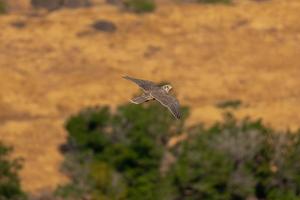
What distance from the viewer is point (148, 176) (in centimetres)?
4641

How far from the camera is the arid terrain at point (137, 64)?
67438mm

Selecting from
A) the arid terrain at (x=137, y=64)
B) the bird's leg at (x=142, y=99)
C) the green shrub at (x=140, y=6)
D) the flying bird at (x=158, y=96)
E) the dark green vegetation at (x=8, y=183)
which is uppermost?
the flying bird at (x=158, y=96)

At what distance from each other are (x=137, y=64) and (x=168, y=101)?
66.8m

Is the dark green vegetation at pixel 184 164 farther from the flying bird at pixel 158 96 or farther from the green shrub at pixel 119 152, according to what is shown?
the flying bird at pixel 158 96

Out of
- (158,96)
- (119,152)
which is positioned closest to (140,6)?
(119,152)

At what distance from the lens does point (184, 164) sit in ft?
154

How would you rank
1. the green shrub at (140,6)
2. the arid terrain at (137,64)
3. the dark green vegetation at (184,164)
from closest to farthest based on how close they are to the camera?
the dark green vegetation at (184,164) → the arid terrain at (137,64) → the green shrub at (140,6)

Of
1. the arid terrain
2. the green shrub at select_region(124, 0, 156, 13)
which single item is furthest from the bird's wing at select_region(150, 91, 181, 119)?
the green shrub at select_region(124, 0, 156, 13)

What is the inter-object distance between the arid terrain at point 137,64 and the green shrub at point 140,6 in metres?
1.12

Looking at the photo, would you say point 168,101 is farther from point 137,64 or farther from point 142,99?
point 137,64

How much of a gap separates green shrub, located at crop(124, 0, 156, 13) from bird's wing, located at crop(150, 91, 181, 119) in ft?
259

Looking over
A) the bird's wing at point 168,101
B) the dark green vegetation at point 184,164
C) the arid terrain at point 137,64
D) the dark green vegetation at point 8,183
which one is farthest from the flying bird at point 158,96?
the arid terrain at point 137,64

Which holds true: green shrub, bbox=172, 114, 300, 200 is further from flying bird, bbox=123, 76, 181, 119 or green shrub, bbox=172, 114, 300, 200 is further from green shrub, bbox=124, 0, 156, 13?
green shrub, bbox=124, 0, 156, 13

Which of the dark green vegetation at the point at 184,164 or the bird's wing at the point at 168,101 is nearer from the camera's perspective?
the bird's wing at the point at 168,101
